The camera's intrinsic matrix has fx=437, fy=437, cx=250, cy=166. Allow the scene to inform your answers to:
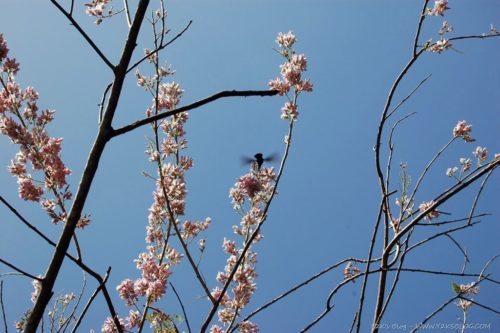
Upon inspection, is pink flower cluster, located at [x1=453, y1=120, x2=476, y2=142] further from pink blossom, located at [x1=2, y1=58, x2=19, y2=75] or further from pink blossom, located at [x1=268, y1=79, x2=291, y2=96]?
pink blossom, located at [x1=2, y1=58, x2=19, y2=75]

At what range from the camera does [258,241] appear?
17.7 ft

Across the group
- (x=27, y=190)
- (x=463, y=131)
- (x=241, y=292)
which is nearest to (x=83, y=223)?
(x=27, y=190)

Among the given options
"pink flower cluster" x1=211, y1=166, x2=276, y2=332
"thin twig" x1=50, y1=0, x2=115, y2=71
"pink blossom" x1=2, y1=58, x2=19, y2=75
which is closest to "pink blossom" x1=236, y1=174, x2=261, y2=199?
"pink flower cluster" x1=211, y1=166, x2=276, y2=332

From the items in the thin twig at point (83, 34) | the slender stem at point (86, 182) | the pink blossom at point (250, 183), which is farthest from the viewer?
the pink blossom at point (250, 183)

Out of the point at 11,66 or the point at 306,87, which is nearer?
the point at 11,66

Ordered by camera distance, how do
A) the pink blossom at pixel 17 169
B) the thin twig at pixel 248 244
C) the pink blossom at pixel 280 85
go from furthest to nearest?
the pink blossom at pixel 280 85
the pink blossom at pixel 17 169
the thin twig at pixel 248 244

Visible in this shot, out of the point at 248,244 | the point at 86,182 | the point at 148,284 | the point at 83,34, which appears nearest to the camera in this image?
the point at 86,182

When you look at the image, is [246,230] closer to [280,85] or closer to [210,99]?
[280,85]

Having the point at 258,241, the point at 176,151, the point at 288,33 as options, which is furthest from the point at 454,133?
the point at 176,151

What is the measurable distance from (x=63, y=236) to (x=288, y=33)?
3696 mm

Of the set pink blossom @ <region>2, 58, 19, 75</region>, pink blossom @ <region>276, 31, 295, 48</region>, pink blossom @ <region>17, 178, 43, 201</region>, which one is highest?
pink blossom @ <region>276, 31, 295, 48</region>

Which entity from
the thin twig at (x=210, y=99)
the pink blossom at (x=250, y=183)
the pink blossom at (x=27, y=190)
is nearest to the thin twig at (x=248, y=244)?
the pink blossom at (x=250, y=183)

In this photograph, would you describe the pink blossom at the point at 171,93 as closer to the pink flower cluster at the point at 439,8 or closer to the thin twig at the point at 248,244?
the thin twig at the point at 248,244

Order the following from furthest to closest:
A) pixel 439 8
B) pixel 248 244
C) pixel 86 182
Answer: pixel 439 8 → pixel 248 244 → pixel 86 182
